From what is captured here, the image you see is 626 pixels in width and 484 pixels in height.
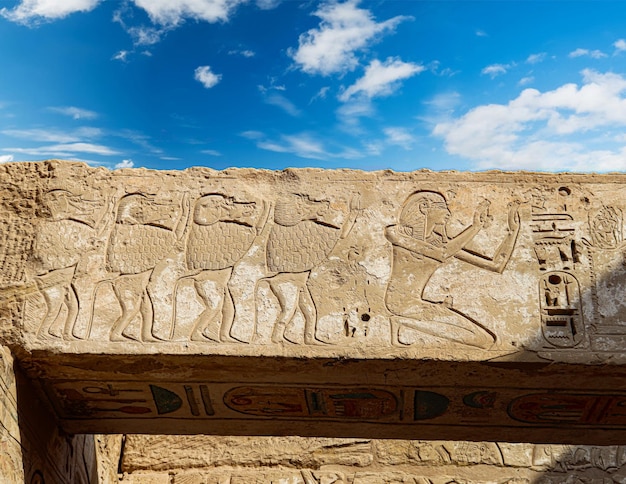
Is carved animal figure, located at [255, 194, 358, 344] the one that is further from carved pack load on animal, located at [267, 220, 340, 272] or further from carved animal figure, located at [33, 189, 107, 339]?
carved animal figure, located at [33, 189, 107, 339]

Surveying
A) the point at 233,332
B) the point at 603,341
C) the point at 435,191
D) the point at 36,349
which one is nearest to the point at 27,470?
the point at 36,349

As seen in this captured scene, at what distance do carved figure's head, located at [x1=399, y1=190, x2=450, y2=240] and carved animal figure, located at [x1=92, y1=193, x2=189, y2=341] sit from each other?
1.14 metres

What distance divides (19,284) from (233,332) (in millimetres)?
1107

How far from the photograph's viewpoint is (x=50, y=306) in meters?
3.98

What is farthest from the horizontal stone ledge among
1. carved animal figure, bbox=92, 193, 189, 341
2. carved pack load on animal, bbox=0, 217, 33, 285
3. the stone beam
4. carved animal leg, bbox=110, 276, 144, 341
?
carved pack load on animal, bbox=0, 217, 33, 285

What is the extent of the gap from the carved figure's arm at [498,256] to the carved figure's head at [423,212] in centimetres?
21

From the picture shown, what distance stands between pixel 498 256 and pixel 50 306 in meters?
2.19

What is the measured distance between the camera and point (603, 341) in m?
3.75

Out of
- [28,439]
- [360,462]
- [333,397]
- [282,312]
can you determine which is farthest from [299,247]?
[360,462]

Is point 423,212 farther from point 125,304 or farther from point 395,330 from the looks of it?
point 125,304

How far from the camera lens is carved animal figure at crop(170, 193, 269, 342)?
3.91m

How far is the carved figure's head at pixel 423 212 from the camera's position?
412 centimetres

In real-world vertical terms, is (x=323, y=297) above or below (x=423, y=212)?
below

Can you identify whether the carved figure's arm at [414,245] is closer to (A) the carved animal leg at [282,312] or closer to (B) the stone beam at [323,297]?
(B) the stone beam at [323,297]
